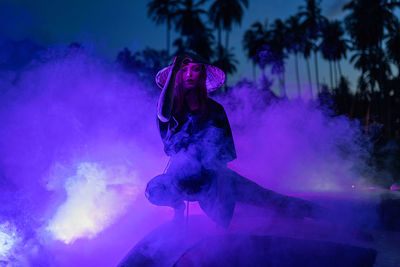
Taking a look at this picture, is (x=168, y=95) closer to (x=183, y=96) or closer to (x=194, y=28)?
(x=183, y=96)

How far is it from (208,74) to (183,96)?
38 cm

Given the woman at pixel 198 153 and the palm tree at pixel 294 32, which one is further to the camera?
the palm tree at pixel 294 32

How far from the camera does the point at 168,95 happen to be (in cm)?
257

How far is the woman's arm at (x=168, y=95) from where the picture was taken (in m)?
2.56

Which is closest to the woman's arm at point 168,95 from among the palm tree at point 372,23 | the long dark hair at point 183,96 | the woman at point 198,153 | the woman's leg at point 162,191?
the woman at point 198,153

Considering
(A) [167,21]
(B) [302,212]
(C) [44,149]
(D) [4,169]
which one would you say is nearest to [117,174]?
(C) [44,149]

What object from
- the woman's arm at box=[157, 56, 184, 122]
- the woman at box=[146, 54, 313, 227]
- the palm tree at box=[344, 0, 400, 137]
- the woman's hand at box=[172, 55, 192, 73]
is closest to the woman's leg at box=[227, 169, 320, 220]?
the woman at box=[146, 54, 313, 227]

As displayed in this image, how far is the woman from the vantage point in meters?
2.54

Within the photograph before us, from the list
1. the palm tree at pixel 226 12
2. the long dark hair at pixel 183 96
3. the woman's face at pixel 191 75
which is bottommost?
the long dark hair at pixel 183 96

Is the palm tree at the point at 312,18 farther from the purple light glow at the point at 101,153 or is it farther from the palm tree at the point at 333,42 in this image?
the purple light glow at the point at 101,153

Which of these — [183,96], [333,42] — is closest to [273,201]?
[183,96]

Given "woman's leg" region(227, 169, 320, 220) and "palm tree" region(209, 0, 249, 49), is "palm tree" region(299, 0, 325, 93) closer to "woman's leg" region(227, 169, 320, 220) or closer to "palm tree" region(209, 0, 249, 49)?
"palm tree" region(209, 0, 249, 49)

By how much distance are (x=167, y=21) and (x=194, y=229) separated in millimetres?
28891

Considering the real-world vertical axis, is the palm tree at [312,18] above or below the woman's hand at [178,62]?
above
